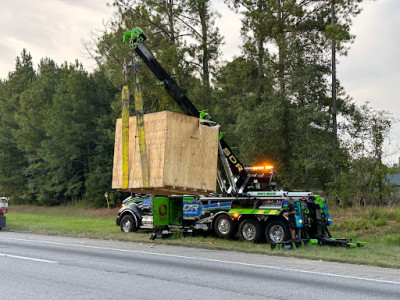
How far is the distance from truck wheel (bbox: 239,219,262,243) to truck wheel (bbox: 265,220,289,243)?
336 millimetres

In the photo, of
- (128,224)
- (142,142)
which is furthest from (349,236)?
(142,142)

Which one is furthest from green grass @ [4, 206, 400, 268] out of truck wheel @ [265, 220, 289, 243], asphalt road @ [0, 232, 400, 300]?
asphalt road @ [0, 232, 400, 300]

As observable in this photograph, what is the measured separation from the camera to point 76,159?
44.9 meters

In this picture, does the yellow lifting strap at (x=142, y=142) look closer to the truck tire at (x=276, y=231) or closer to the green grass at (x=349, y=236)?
the green grass at (x=349, y=236)

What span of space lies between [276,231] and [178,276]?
254 inches

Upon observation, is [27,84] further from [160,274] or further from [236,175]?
[160,274]

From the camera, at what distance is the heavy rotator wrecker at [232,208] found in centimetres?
1479

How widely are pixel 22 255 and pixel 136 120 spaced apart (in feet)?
15.7

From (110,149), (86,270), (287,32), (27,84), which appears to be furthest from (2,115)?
(86,270)

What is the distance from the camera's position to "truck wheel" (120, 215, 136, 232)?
18.9m

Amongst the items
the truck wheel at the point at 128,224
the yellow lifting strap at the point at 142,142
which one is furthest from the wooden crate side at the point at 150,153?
the truck wheel at the point at 128,224

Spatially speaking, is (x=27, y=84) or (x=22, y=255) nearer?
(x=22, y=255)

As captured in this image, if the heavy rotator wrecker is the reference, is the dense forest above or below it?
above

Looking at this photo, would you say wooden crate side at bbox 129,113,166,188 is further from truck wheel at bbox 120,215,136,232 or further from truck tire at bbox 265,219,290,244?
truck wheel at bbox 120,215,136,232
